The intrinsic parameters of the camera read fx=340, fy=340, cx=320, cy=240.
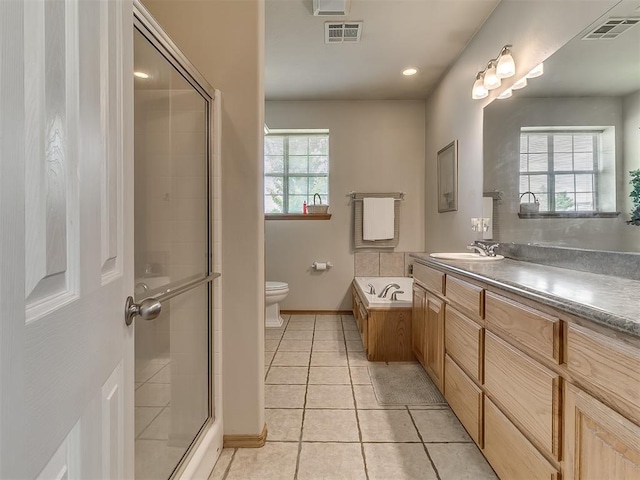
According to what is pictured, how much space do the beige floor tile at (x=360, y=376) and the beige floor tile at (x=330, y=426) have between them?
38cm

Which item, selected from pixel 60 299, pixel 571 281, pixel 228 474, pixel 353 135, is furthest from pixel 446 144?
pixel 60 299

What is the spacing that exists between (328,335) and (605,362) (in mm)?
2648

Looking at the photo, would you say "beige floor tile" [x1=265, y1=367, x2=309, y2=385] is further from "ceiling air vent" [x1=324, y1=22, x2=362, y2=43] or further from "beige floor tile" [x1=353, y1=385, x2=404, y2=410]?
"ceiling air vent" [x1=324, y1=22, x2=362, y2=43]

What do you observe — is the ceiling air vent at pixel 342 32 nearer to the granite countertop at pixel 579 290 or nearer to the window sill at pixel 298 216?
the window sill at pixel 298 216

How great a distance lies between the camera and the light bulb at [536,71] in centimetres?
189

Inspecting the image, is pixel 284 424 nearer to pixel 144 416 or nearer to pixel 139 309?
pixel 144 416

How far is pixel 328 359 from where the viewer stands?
8.71 ft

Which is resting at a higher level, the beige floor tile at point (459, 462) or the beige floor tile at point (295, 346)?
the beige floor tile at point (295, 346)

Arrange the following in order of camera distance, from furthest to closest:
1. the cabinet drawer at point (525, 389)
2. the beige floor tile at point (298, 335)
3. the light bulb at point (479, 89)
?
the beige floor tile at point (298, 335)
the light bulb at point (479, 89)
the cabinet drawer at point (525, 389)

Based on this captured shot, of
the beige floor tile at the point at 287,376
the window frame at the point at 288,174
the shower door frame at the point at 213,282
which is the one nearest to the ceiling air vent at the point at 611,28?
the shower door frame at the point at 213,282

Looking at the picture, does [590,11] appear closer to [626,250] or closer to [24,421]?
[626,250]

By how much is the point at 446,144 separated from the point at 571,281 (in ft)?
7.67

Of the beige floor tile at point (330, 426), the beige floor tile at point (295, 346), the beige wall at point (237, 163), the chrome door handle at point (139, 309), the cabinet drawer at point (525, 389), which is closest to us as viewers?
the chrome door handle at point (139, 309)

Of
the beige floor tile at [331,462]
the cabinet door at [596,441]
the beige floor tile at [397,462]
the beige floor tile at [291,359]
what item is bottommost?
the beige floor tile at [397,462]
